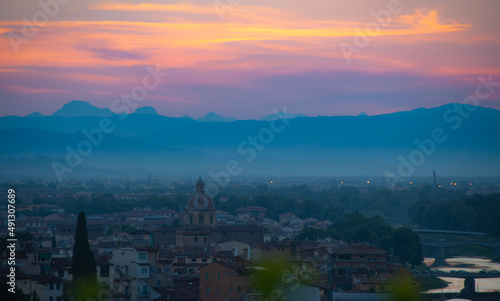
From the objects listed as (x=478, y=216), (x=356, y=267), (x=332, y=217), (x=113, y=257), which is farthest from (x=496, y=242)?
(x=113, y=257)

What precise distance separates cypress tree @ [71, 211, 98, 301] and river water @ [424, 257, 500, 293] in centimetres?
1661

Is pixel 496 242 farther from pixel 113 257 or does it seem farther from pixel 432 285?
pixel 113 257

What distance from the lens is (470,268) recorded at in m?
49.9

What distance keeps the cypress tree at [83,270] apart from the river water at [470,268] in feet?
54.5

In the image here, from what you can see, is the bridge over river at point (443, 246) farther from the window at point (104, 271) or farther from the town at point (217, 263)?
the window at point (104, 271)

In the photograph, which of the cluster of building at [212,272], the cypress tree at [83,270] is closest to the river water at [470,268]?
the cluster of building at [212,272]

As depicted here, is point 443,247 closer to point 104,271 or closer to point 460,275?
point 460,275

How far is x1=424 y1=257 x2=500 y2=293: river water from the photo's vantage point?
39334 mm

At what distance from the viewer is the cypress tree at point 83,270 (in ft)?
73.0

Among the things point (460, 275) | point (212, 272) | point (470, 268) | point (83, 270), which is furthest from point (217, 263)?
point (470, 268)

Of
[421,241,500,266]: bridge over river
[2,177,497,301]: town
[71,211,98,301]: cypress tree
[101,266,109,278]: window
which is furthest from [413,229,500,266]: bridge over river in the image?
[71,211,98,301]: cypress tree

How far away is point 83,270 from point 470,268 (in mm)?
30047

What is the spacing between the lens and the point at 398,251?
4631 cm

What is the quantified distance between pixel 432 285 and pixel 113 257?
665 inches
